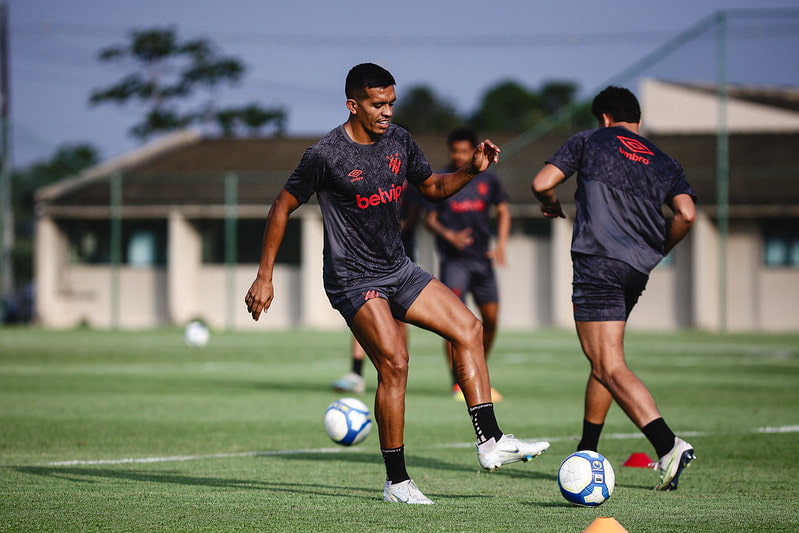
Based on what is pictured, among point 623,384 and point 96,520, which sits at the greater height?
point 623,384

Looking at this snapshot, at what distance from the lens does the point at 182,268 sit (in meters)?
36.9

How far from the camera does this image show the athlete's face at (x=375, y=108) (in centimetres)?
633

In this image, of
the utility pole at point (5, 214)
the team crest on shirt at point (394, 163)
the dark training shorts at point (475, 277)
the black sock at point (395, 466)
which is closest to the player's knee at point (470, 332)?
the black sock at point (395, 466)

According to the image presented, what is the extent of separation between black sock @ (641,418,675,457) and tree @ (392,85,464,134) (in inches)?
3114

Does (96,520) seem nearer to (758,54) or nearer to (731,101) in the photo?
(758,54)

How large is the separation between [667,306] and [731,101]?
270 inches

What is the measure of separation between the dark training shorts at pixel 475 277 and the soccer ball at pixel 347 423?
200 inches

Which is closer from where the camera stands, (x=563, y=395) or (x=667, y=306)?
(x=563, y=395)

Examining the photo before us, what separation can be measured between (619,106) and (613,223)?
766mm

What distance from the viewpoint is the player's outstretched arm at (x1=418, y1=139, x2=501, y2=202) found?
6.45m

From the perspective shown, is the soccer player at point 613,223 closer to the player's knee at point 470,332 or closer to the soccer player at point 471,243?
the player's knee at point 470,332

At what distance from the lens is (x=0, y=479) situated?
22.4ft

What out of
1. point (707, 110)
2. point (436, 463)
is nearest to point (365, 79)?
point (436, 463)

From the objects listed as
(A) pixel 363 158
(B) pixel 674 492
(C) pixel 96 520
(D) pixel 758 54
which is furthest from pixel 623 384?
(D) pixel 758 54
